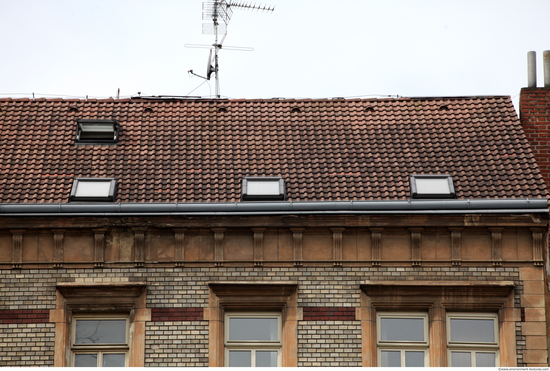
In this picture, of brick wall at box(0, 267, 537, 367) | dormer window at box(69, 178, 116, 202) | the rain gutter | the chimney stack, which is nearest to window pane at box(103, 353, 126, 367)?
brick wall at box(0, 267, 537, 367)

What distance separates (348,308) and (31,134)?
7.30 meters

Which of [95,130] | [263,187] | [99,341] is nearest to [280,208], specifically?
[263,187]

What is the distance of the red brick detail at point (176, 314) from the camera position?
1499cm

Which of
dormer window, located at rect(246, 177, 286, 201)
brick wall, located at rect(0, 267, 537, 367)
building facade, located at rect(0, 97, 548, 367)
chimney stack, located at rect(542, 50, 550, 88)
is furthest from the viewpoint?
A: chimney stack, located at rect(542, 50, 550, 88)

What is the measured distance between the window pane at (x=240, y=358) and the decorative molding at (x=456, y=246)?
3795mm

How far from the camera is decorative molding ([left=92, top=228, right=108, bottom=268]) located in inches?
→ 601

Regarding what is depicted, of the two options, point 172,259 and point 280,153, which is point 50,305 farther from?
point 280,153

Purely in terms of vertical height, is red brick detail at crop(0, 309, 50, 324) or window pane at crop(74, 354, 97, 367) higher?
red brick detail at crop(0, 309, 50, 324)

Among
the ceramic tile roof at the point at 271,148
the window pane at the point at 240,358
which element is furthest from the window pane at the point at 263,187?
the window pane at the point at 240,358

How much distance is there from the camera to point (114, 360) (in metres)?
15.0

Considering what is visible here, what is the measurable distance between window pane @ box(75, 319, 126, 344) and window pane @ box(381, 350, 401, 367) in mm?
4360

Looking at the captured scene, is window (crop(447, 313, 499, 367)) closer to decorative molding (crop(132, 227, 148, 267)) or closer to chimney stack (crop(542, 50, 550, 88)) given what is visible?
decorative molding (crop(132, 227, 148, 267))

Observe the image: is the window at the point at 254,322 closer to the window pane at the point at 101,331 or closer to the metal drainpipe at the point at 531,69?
the window pane at the point at 101,331

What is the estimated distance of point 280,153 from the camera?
17172mm
